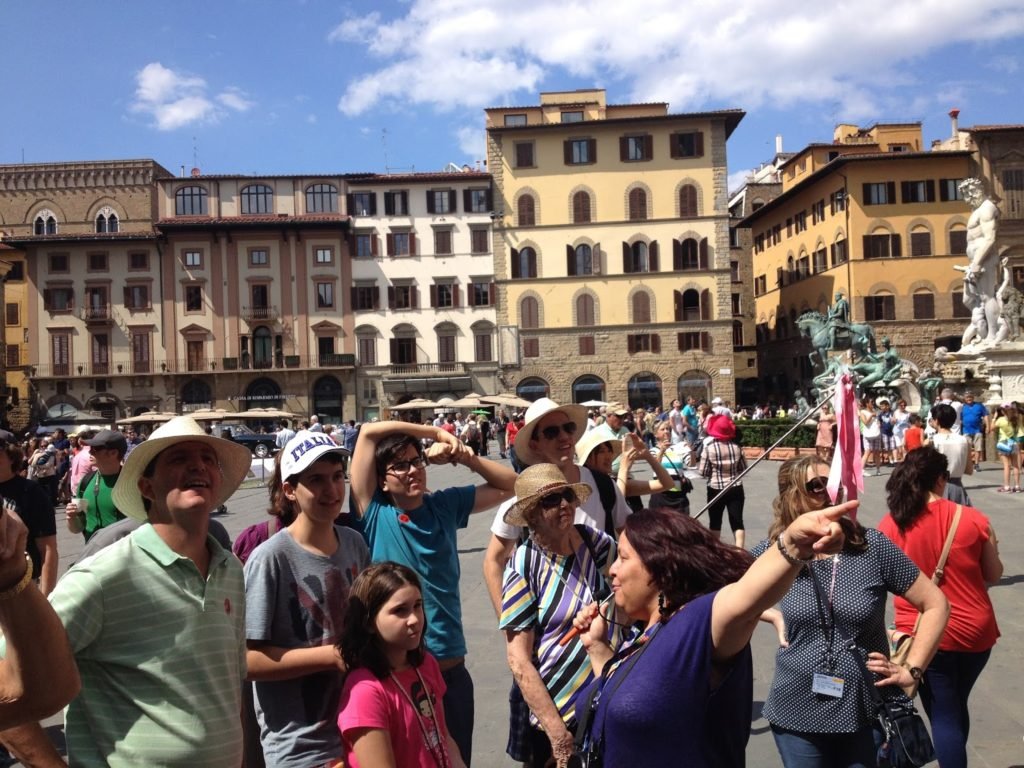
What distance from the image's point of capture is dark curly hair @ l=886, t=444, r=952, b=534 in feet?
13.9

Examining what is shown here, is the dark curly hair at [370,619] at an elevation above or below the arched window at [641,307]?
below

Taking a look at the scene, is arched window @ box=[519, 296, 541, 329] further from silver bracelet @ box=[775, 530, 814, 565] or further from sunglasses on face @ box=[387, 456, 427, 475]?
silver bracelet @ box=[775, 530, 814, 565]

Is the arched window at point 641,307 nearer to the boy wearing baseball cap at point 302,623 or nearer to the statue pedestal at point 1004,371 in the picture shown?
the statue pedestal at point 1004,371

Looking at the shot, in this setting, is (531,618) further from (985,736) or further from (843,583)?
(985,736)

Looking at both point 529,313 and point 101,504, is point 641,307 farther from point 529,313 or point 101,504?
point 101,504

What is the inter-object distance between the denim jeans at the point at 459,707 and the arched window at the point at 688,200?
161 ft

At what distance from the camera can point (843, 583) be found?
3326 millimetres

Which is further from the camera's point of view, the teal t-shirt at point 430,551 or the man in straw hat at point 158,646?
the teal t-shirt at point 430,551

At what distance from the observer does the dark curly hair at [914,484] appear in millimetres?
4246

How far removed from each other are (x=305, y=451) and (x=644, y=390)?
47901 millimetres

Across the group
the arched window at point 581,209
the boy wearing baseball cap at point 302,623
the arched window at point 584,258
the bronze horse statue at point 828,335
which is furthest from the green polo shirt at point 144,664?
the arched window at point 581,209

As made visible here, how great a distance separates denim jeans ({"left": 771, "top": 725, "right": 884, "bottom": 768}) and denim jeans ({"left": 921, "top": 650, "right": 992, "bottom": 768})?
0.91 metres

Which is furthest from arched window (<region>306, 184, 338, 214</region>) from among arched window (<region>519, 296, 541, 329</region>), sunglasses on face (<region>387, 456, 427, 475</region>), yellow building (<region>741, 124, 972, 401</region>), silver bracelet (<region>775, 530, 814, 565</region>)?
silver bracelet (<region>775, 530, 814, 565</region>)

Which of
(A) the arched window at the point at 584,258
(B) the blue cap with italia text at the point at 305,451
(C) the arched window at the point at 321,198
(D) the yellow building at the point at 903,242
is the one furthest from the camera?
(C) the arched window at the point at 321,198
